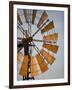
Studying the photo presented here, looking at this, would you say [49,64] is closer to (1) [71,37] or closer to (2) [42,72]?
(2) [42,72]

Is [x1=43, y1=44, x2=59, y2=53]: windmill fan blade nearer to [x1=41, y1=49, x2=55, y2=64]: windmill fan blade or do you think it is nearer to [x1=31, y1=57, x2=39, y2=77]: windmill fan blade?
[x1=41, y1=49, x2=55, y2=64]: windmill fan blade

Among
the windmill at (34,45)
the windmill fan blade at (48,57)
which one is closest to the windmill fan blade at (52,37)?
the windmill at (34,45)

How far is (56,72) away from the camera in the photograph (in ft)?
7.20

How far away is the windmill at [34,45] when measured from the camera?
210 cm

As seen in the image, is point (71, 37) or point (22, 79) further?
point (71, 37)

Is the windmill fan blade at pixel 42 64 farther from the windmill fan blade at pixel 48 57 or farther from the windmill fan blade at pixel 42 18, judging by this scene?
the windmill fan blade at pixel 42 18

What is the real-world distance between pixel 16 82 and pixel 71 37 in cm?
65

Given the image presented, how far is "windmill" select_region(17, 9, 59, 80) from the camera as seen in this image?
210cm

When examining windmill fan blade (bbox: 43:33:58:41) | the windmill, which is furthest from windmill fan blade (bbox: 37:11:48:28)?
windmill fan blade (bbox: 43:33:58:41)

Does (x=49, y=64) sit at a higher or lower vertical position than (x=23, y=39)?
lower

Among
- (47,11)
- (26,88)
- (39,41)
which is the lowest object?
(26,88)

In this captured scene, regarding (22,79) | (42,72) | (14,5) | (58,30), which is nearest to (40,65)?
(42,72)

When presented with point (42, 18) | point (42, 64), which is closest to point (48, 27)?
point (42, 18)

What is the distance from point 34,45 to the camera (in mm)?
2137
